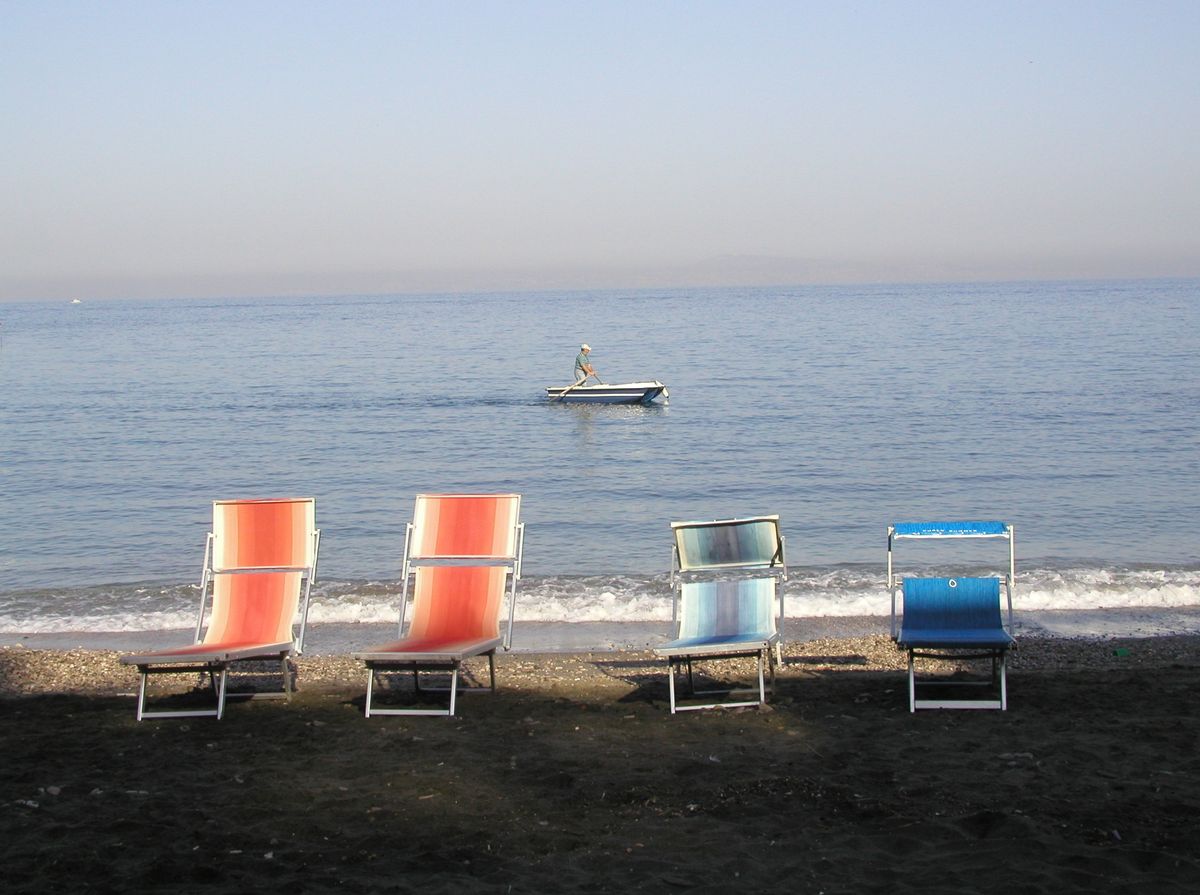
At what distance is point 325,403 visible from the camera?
34844 mm

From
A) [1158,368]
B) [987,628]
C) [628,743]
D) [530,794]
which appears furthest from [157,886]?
[1158,368]

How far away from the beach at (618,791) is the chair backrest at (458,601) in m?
0.44

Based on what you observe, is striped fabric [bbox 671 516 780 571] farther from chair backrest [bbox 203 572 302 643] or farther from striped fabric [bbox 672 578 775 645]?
chair backrest [bbox 203 572 302 643]

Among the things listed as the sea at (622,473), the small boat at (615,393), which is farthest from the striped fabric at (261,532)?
the small boat at (615,393)

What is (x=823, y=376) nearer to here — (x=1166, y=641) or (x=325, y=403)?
(x=325, y=403)

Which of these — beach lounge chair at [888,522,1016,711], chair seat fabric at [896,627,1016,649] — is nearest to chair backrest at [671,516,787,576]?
beach lounge chair at [888,522,1016,711]

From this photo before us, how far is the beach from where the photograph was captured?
464 cm

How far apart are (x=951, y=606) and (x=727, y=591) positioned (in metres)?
1.31

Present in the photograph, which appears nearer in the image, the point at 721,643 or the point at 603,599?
the point at 721,643

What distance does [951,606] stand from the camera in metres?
7.32

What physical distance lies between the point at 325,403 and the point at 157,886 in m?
31.0

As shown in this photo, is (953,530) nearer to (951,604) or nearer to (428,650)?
(951,604)

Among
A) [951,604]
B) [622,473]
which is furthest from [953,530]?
[622,473]

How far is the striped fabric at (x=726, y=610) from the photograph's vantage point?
7.28m
